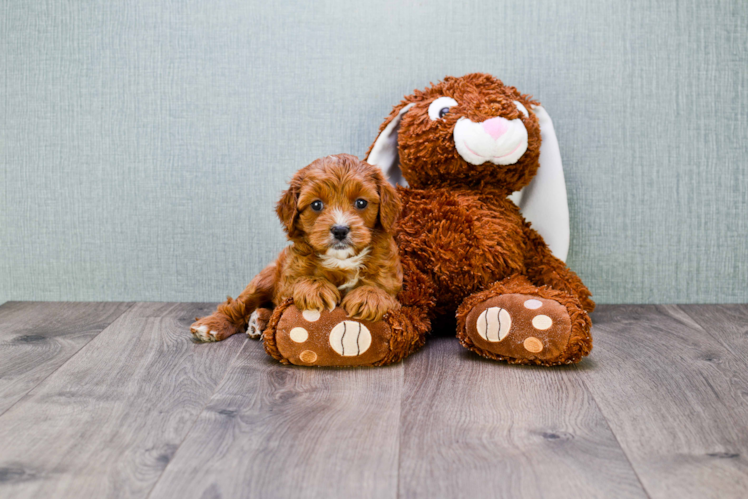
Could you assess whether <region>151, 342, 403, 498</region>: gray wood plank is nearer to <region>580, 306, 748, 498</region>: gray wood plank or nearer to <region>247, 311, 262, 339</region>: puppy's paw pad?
<region>247, 311, 262, 339</region>: puppy's paw pad

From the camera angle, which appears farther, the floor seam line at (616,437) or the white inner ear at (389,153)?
the white inner ear at (389,153)

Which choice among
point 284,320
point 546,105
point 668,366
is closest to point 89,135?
point 284,320

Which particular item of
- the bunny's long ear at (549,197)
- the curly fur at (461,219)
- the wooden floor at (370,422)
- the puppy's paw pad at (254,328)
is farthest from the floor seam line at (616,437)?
the puppy's paw pad at (254,328)

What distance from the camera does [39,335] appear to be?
201 centimetres

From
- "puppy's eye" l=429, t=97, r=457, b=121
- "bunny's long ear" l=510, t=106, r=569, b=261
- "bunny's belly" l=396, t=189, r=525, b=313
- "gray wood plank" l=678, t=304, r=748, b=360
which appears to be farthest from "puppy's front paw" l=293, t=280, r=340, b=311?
"gray wood plank" l=678, t=304, r=748, b=360

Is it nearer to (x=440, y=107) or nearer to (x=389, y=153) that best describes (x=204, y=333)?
(x=389, y=153)

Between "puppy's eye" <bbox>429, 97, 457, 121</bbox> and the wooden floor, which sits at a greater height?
"puppy's eye" <bbox>429, 97, 457, 121</bbox>

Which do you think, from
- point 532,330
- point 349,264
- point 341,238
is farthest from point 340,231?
point 532,330

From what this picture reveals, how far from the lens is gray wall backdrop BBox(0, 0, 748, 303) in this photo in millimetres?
2221

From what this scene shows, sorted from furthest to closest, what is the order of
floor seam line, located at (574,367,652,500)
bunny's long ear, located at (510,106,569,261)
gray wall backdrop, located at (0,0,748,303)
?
gray wall backdrop, located at (0,0,748,303) → bunny's long ear, located at (510,106,569,261) → floor seam line, located at (574,367,652,500)

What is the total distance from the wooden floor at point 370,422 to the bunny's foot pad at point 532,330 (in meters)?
0.05

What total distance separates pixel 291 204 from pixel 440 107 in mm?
604

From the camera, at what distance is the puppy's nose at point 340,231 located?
1528 mm

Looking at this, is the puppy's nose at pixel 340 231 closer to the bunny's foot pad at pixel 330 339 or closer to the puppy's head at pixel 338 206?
the puppy's head at pixel 338 206
